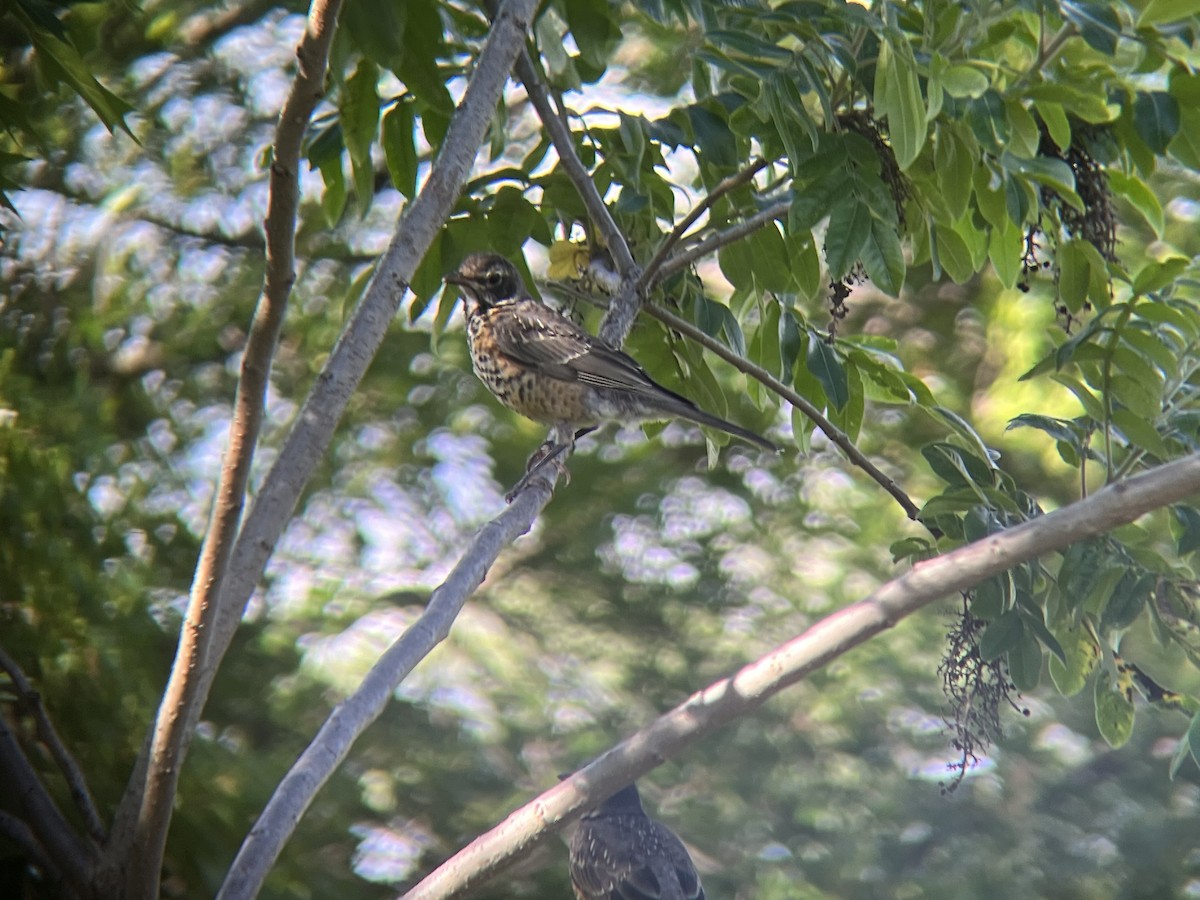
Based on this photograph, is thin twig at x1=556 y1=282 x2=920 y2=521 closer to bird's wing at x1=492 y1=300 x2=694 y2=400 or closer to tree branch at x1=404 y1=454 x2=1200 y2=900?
bird's wing at x1=492 y1=300 x2=694 y2=400

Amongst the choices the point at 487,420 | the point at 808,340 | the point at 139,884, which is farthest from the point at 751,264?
the point at 487,420

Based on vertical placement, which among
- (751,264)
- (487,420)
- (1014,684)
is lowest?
(1014,684)

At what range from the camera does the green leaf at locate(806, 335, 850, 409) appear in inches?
97.8

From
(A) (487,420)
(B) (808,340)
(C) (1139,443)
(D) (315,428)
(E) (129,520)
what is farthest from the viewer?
(A) (487,420)

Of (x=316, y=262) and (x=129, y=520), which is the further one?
(x=316, y=262)

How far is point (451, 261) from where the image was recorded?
2.73 meters

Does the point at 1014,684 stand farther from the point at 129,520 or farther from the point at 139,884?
the point at 129,520

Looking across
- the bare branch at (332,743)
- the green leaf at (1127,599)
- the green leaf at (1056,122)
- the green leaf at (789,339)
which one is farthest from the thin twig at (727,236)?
the green leaf at (1127,599)

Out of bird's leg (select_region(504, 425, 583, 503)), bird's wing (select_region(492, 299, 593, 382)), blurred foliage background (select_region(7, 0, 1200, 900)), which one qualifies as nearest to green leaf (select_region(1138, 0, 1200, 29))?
blurred foliage background (select_region(7, 0, 1200, 900))

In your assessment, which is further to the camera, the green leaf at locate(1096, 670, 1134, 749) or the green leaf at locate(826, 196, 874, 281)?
the green leaf at locate(1096, 670, 1134, 749)

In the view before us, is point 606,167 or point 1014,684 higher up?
point 606,167

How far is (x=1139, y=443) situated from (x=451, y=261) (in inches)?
57.2

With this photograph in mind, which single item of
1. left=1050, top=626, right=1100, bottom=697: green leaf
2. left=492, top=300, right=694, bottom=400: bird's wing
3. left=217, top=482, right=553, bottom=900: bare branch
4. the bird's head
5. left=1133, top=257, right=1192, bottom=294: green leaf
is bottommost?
left=1050, top=626, right=1100, bottom=697: green leaf

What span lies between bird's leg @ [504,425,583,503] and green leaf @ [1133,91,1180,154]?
54.0 inches
